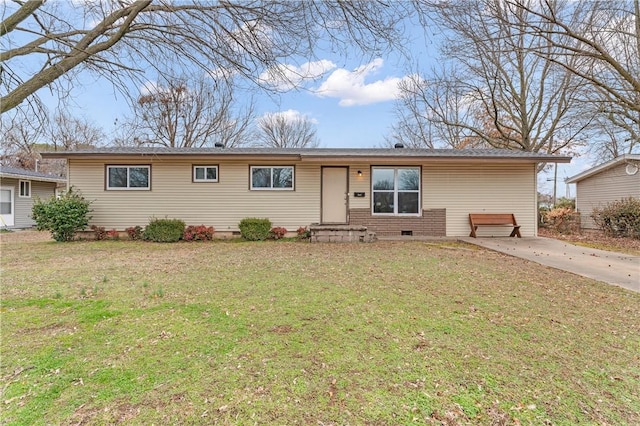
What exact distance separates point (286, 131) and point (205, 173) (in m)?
17.7

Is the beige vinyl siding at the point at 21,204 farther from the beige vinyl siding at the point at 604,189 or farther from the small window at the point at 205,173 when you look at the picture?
the beige vinyl siding at the point at 604,189

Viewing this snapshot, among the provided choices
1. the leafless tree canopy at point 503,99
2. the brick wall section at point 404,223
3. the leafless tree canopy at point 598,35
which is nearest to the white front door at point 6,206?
the brick wall section at point 404,223

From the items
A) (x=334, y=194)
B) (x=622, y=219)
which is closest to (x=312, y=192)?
(x=334, y=194)

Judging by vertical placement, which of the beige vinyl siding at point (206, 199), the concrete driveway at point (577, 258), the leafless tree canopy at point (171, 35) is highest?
the leafless tree canopy at point (171, 35)

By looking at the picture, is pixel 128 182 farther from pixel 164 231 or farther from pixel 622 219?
pixel 622 219

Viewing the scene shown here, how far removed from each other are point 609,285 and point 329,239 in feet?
21.2

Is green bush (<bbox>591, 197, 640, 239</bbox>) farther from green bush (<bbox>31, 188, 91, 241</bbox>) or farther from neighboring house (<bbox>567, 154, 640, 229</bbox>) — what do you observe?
green bush (<bbox>31, 188, 91, 241</bbox>)

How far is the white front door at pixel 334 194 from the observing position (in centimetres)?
1072

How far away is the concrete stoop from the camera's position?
974 centimetres

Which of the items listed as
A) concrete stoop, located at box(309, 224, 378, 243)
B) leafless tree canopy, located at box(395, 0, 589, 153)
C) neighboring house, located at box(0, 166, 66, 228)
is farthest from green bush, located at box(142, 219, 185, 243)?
leafless tree canopy, located at box(395, 0, 589, 153)

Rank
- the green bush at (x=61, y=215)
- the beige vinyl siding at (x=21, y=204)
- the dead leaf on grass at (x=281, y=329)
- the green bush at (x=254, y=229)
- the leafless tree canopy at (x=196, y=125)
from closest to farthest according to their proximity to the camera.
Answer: the dead leaf on grass at (x=281, y=329) < the green bush at (x=61, y=215) < the green bush at (x=254, y=229) < the beige vinyl siding at (x=21, y=204) < the leafless tree canopy at (x=196, y=125)

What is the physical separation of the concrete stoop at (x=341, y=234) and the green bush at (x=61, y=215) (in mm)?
7281

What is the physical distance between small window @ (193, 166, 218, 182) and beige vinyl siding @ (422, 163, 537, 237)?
707 cm

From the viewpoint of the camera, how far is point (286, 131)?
89.6ft
